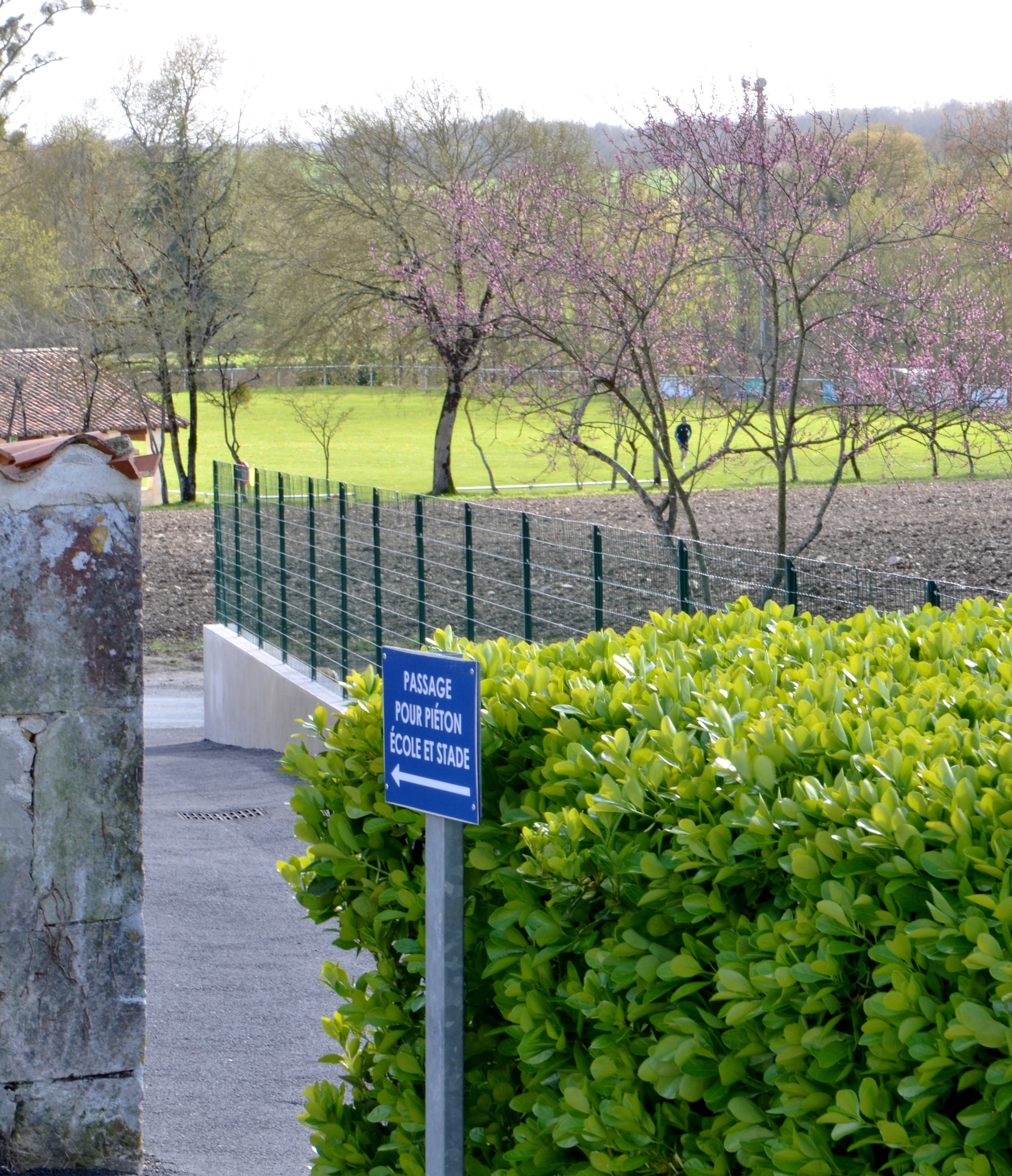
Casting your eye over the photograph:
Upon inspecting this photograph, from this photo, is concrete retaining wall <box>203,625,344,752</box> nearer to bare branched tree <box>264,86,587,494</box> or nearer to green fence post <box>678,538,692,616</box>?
green fence post <box>678,538,692,616</box>

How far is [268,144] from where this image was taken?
42.0m

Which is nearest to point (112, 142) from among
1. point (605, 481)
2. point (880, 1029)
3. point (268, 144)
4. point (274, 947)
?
point (268, 144)

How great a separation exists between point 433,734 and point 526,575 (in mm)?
4776

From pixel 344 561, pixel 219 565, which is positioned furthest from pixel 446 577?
pixel 219 565

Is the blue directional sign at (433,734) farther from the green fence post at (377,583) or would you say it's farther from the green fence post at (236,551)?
the green fence post at (236,551)

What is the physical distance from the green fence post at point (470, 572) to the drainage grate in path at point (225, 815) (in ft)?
8.29

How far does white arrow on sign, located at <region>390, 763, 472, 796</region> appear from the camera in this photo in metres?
2.57

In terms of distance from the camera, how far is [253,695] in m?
12.9

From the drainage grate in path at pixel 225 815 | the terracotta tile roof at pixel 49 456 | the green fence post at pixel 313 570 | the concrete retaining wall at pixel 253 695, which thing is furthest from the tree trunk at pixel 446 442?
the terracotta tile roof at pixel 49 456

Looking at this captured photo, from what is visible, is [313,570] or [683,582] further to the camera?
[313,570]

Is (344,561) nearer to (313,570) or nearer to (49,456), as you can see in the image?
(313,570)

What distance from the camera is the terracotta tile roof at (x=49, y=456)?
12.9 ft

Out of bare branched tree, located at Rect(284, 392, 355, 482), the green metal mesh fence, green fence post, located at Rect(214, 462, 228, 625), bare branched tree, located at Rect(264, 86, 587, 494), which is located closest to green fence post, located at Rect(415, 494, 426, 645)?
the green metal mesh fence

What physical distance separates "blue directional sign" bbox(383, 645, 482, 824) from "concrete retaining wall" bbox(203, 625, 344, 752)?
679 centimetres
